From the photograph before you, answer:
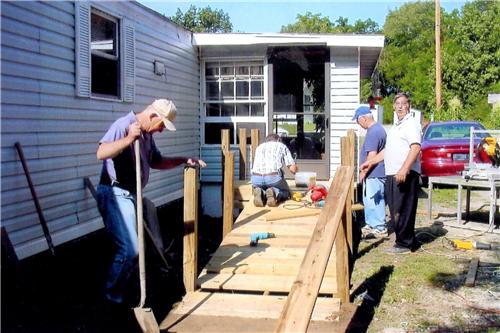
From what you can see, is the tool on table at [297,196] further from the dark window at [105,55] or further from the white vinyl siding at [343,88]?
the dark window at [105,55]

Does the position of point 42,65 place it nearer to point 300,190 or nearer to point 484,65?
point 300,190

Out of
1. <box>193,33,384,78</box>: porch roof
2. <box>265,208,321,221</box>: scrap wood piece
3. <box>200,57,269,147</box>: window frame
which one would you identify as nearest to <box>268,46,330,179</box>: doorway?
<box>200,57,269,147</box>: window frame

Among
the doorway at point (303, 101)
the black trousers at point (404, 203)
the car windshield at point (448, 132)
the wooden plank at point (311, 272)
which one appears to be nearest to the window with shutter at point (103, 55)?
the doorway at point (303, 101)

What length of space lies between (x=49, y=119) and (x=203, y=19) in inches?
1833

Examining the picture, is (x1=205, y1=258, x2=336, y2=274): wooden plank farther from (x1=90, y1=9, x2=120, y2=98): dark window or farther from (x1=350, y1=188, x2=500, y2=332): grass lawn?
(x1=90, y1=9, x2=120, y2=98): dark window

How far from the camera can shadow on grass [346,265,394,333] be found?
15.1ft

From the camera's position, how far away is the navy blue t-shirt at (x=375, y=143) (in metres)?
7.39

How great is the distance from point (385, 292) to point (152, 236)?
2.47m

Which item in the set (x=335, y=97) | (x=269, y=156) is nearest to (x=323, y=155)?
(x=335, y=97)

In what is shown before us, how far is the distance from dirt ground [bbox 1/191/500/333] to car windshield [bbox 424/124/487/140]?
562 cm

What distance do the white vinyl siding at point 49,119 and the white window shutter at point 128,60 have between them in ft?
0.11

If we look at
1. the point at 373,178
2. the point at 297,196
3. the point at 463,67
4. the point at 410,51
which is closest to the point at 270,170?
the point at 297,196

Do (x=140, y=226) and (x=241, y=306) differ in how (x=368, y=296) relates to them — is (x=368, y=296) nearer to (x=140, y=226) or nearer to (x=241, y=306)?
(x=241, y=306)

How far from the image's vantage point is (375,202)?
24.8 ft
